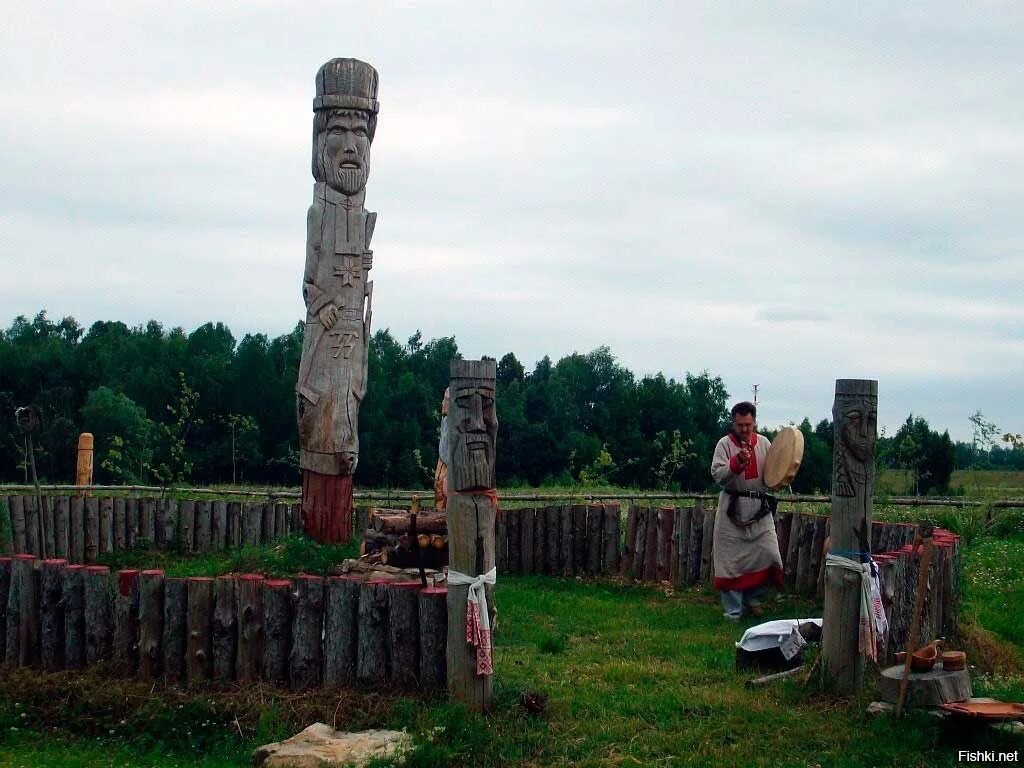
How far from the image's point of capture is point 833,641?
25.5 ft

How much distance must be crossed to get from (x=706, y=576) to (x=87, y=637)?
6.77 m

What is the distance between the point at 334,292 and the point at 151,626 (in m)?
4.53

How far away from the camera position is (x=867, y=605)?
7.71 metres

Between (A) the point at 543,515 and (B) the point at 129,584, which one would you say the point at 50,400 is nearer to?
(A) the point at 543,515

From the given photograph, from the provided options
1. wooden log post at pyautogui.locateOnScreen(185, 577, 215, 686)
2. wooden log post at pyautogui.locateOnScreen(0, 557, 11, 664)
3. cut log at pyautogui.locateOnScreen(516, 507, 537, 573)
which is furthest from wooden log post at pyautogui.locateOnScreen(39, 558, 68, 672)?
cut log at pyautogui.locateOnScreen(516, 507, 537, 573)

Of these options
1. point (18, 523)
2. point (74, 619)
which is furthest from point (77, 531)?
point (74, 619)

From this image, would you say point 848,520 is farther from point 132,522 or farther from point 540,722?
point 132,522

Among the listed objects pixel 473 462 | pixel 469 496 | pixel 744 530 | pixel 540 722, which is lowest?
pixel 540 722

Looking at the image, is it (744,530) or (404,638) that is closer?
(404,638)

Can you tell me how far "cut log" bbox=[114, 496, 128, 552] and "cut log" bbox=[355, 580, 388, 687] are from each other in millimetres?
8252

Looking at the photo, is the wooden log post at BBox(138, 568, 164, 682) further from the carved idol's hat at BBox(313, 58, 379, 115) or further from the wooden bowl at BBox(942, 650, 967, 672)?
the carved idol's hat at BBox(313, 58, 379, 115)

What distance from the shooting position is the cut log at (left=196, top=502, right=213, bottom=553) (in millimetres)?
14766

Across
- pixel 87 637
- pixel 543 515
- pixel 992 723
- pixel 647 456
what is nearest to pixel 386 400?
pixel 647 456

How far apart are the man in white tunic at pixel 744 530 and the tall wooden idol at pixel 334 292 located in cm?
376
